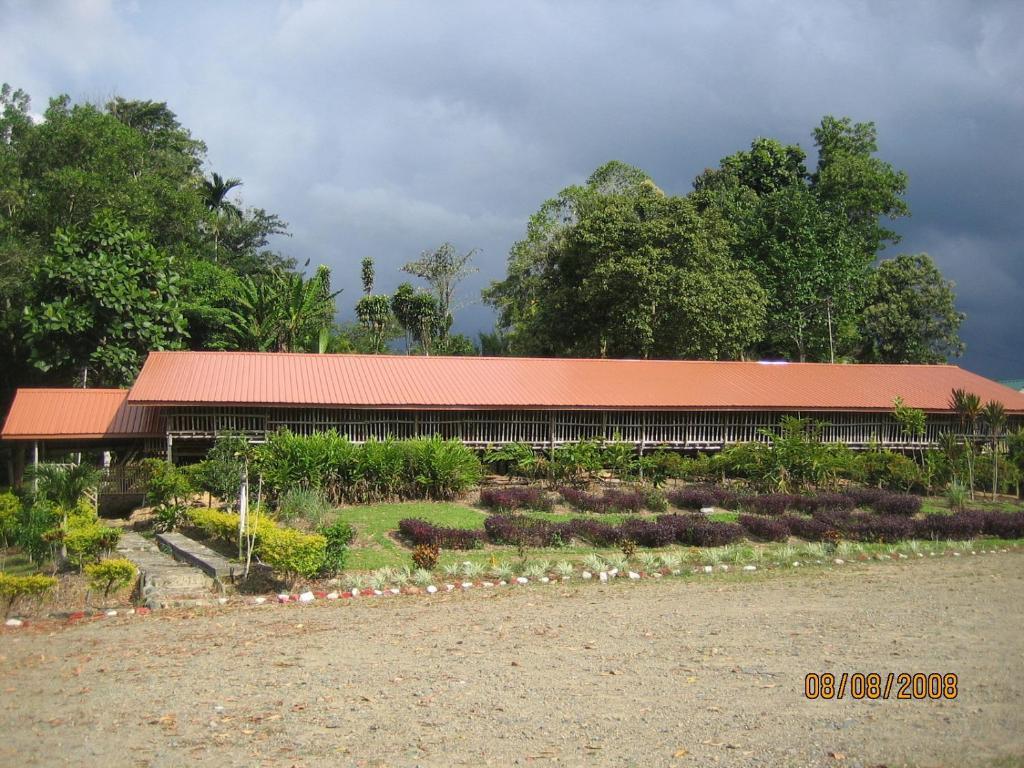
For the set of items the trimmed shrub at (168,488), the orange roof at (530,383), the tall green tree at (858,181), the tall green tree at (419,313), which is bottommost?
the trimmed shrub at (168,488)

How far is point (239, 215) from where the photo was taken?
142 ft

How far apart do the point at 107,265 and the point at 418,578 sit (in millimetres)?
16592

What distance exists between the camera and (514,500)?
17.9 m

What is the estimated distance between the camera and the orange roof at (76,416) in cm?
1952

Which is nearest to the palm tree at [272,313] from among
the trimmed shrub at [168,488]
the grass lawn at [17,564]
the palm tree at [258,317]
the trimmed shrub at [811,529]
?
the palm tree at [258,317]

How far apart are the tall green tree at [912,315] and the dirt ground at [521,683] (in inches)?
1286

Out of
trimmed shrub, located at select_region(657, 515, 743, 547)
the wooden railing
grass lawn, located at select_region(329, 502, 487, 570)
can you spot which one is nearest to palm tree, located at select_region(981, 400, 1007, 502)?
the wooden railing

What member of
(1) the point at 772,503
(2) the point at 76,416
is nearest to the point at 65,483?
(2) the point at 76,416

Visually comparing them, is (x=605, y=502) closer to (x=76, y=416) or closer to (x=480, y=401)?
(x=480, y=401)

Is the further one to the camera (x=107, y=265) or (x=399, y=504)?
(x=107, y=265)

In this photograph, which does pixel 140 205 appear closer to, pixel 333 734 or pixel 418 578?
pixel 418 578

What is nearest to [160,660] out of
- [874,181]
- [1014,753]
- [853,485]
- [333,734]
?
[333,734]

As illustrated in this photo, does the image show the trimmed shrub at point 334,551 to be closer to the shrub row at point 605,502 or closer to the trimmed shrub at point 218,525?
the trimmed shrub at point 218,525

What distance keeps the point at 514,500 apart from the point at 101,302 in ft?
44.5
